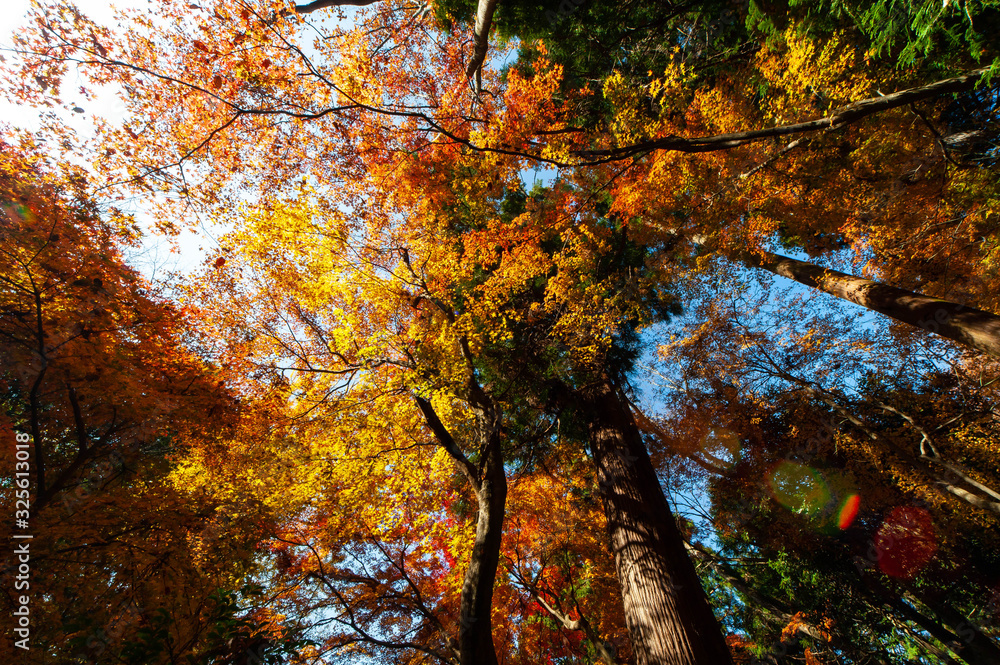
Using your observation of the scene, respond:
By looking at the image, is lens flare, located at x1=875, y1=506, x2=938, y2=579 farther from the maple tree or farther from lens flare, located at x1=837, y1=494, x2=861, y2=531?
the maple tree

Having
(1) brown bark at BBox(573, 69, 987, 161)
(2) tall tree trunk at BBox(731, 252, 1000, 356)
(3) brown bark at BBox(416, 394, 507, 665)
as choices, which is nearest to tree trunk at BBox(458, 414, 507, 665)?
(3) brown bark at BBox(416, 394, 507, 665)

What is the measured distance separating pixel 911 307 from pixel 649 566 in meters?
5.38

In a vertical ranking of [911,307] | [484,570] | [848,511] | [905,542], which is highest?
[911,307]

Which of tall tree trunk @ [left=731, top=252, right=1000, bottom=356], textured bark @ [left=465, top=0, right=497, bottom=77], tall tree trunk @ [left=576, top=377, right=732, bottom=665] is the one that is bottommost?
tall tree trunk @ [left=576, top=377, right=732, bottom=665]

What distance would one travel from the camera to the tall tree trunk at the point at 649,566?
3416 mm

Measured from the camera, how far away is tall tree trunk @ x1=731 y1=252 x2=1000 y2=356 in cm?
408

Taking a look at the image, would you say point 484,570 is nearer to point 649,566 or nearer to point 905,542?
point 649,566

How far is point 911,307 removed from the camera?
197 inches

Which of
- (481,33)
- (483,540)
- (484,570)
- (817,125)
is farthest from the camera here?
(481,33)

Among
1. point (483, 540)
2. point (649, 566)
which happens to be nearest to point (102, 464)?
point (483, 540)

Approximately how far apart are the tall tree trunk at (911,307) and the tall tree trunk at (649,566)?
417 centimetres

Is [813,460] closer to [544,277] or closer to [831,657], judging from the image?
[831,657]

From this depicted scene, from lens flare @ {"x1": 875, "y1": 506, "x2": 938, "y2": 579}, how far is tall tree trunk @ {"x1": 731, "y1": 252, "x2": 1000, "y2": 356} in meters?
7.26

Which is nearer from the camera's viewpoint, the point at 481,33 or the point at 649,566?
the point at 649,566
